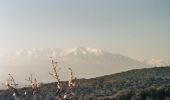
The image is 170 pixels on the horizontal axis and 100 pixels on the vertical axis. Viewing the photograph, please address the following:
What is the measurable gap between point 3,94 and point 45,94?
16453 mm

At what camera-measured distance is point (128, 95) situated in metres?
97.3

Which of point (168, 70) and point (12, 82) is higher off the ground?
point (168, 70)

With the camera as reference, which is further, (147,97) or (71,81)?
(147,97)

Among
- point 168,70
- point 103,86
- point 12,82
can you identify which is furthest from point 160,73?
point 12,82

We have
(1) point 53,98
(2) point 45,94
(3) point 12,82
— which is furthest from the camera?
(2) point 45,94

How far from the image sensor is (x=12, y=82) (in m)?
16.6

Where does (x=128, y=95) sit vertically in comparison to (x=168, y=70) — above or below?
below

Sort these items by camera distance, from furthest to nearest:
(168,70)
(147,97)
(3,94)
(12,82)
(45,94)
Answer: (168,70)
(3,94)
(45,94)
(147,97)
(12,82)

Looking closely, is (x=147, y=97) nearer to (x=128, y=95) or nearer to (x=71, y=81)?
(x=128, y=95)

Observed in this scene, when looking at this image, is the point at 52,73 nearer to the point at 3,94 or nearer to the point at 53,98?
the point at 53,98

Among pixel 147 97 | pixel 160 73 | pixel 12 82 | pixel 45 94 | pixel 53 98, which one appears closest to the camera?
pixel 12 82

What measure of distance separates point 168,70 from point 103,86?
57801 millimetres

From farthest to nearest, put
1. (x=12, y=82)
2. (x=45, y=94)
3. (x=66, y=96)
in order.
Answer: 1. (x=45, y=94)
2. (x=12, y=82)
3. (x=66, y=96)

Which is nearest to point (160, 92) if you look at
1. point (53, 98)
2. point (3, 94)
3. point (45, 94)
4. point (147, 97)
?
point (147, 97)
